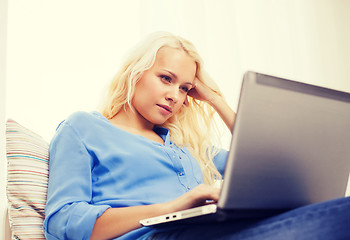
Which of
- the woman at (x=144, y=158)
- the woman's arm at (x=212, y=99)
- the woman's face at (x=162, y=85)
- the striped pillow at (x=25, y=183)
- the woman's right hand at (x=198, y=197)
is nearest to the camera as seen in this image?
the woman's right hand at (x=198, y=197)

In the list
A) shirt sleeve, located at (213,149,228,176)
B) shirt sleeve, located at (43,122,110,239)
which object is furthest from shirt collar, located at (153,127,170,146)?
shirt sleeve, located at (43,122,110,239)

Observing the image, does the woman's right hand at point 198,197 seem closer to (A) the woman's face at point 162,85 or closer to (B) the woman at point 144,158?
(B) the woman at point 144,158

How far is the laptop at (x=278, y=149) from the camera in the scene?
608 mm

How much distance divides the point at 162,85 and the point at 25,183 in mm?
528

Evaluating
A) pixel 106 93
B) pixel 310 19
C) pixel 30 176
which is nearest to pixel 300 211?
pixel 30 176

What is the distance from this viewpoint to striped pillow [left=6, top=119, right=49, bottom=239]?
946 mm

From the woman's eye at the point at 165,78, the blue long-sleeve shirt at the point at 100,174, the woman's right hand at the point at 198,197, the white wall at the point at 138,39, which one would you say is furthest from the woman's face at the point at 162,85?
the woman's right hand at the point at 198,197

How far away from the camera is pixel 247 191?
61 centimetres

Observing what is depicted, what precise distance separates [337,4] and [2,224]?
2396 millimetres

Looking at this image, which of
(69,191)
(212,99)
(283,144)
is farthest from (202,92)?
(283,144)

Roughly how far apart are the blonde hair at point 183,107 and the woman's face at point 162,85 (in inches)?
0.9

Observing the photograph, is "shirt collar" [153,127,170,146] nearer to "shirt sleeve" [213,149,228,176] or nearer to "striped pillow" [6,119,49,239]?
"shirt sleeve" [213,149,228,176]

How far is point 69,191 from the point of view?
92 centimetres

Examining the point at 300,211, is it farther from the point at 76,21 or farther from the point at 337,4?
the point at 337,4
